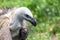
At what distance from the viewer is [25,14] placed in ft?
23.9

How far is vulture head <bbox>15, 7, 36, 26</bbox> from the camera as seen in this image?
23.7 ft

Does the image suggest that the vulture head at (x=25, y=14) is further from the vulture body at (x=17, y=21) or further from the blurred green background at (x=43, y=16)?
the blurred green background at (x=43, y=16)

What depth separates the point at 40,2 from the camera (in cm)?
899

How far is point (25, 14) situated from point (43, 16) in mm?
1597

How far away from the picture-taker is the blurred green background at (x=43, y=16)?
329 inches

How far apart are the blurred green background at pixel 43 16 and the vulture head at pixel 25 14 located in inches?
35.4

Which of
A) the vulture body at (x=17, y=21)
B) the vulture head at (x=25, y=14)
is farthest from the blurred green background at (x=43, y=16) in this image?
the vulture head at (x=25, y=14)

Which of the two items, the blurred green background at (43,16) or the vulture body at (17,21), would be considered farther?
the blurred green background at (43,16)

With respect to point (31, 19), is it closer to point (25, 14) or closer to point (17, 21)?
point (25, 14)

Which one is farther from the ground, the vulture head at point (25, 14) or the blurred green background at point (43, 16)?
the vulture head at point (25, 14)

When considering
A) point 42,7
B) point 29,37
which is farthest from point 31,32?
point 42,7

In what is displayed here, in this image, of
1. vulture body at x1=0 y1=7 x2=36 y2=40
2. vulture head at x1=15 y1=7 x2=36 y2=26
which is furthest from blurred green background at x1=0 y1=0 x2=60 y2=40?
vulture head at x1=15 y1=7 x2=36 y2=26

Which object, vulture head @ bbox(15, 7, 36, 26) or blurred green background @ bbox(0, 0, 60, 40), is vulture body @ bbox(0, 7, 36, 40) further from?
blurred green background @ bbox(0, 0, 60, 40)

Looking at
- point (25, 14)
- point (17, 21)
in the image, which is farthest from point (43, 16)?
point (25, 14)
